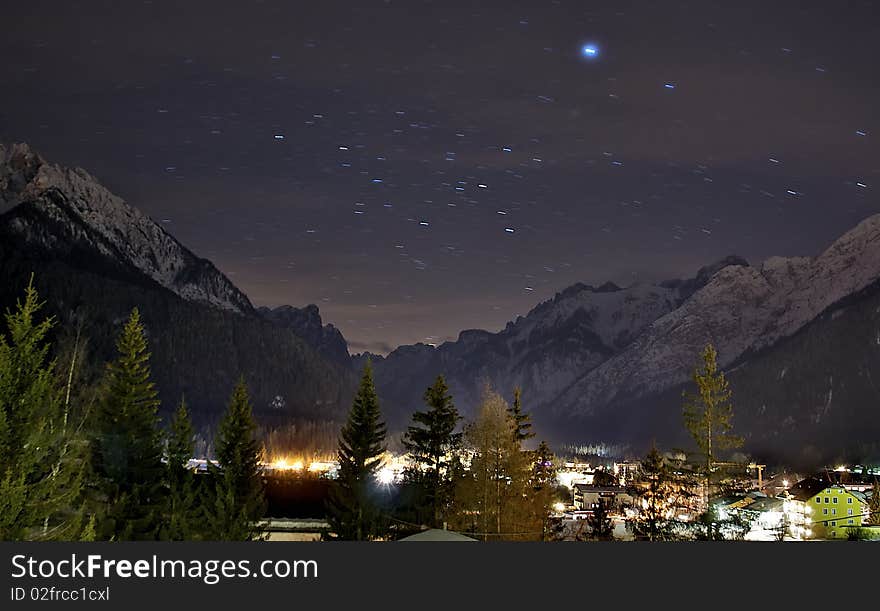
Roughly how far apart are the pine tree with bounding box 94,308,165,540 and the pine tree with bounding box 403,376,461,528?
10800 millimetres

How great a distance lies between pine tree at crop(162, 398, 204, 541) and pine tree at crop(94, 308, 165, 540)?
66 centimetres

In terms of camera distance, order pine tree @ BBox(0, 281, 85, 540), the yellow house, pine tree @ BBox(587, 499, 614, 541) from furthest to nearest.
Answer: the yellow house
pine tree @ BBox(587, 499, 614, 541)
pine tree @ BBox(0, 281, 85, 540)

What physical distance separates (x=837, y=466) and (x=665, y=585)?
14936 cm

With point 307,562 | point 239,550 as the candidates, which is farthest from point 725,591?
point 239,550

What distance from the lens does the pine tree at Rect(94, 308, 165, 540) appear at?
33.3 m

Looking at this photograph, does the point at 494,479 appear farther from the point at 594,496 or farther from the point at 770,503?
the point at 594,496

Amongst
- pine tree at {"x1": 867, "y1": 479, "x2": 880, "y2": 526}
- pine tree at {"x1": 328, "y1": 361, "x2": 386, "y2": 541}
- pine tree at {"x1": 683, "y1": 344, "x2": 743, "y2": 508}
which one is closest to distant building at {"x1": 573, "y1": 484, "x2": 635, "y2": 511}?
pine tree at {"x1": 867, "y1": 479, "x2": 880, "y2": 526}

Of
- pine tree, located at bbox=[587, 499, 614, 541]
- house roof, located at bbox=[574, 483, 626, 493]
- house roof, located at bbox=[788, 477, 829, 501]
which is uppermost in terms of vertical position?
house roof, located at bbox=[574, 483, 626, 493]

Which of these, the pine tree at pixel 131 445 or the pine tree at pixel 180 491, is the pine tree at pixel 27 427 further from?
the pine tree at pixel 131 445

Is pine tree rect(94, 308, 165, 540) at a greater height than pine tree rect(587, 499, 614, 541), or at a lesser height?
greater

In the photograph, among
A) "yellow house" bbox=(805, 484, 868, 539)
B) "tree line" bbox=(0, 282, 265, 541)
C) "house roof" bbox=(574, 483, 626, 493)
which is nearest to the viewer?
"tree line" bbox=(0, 282, 265, 541)

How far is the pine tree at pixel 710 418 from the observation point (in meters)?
32.2

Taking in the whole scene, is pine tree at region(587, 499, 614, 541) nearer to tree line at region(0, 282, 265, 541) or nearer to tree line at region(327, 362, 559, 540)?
tree line at region(327, 362, 559, 540)

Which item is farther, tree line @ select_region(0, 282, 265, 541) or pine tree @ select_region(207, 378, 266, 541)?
pine tree @ select_region(207, 378, 266, 541)
